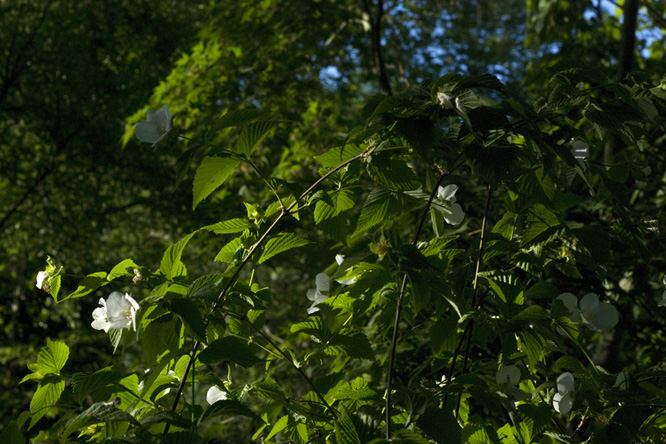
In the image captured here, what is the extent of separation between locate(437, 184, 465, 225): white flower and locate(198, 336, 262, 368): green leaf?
1.02 ft

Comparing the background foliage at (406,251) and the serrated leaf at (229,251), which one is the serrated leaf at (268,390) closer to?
the background foliage at (406,251)

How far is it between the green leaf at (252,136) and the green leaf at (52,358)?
338 millimetres

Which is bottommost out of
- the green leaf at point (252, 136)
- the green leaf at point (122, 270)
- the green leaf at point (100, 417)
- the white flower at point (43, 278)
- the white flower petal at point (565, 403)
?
the white flower petal at point (565, 403)

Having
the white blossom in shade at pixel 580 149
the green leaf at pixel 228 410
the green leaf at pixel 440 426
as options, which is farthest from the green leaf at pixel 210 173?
the white blossom in shade at pixel 580 149

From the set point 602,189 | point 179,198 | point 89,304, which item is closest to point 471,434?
point 602,189

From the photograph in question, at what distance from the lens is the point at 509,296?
0.78 meters

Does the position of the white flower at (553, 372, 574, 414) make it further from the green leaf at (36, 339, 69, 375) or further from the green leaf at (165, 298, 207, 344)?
the green leaf at (36, 339, 69, 375)

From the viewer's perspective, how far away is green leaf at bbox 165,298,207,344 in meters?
0.64

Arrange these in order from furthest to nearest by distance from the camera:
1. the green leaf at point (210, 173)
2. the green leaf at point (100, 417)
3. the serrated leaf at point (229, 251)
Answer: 1. the serrated leaf at point (229, 251)
2. the green leaf at point (210, 173)
3. the green leaf at point (100, 417)

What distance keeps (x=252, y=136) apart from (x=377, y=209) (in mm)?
176

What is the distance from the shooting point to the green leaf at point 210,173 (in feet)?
2.44

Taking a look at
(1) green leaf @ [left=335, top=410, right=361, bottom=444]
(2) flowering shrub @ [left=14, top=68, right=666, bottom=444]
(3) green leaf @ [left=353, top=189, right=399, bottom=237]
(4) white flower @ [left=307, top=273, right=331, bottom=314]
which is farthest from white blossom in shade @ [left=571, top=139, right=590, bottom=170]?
(1) green leaf @ [left=335, top=410, right=361, bottom=444]

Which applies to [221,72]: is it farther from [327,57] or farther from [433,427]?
[433,427]

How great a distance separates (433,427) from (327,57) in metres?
3.54
